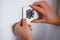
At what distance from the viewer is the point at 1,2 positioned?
82 centimetres

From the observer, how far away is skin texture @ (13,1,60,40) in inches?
33.9

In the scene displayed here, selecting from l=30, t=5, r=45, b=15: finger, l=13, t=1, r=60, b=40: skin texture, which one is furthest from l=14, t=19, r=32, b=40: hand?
l=30, t=5, r=45, b=15: finger

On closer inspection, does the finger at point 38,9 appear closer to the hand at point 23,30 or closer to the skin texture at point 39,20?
the skin texture at point 39,20

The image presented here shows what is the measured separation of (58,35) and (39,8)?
28 cm

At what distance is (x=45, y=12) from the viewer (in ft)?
3.00

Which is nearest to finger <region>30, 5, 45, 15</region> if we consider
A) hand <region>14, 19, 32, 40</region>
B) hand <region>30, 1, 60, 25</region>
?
hand <region>30, 1, 60, 25</region>

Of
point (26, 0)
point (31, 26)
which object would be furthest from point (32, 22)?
point (26, 0)

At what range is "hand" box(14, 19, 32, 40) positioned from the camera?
2.81ft

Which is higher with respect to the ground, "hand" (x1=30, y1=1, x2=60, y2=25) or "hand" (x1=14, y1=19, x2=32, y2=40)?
"hand" (x1=30, y1=1, x2=60, y2=25)

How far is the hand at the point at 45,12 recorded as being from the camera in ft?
2.95

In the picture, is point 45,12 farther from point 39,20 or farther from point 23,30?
point 23,30

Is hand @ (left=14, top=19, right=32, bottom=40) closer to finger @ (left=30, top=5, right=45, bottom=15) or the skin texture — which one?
the skin texture

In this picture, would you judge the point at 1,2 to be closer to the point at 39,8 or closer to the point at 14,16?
the point at 14,16

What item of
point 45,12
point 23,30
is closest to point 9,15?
point 23,30
